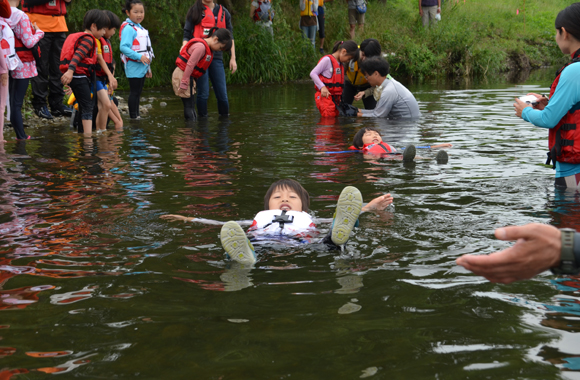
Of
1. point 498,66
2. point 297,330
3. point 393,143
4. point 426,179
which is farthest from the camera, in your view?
point 498,66

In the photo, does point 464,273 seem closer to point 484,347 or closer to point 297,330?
point 484,347

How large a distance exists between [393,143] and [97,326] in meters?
6.60

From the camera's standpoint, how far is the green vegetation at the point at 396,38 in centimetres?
1864

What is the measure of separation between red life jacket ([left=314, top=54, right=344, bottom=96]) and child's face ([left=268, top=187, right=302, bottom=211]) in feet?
23.5

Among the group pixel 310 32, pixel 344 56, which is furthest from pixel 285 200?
pixel 310 32

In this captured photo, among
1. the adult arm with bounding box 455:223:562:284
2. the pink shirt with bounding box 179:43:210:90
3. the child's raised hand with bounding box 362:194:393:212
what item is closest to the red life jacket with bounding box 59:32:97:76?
the pink shirt with bounding box 179:43:210:90

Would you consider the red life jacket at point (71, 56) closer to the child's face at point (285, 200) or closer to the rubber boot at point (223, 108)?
the rubber boot at point (223, 108)

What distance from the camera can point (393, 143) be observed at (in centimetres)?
903

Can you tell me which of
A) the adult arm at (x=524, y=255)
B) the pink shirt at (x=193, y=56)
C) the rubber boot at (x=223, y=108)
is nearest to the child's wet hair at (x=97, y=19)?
the pink shirt at (x=193, y=56)

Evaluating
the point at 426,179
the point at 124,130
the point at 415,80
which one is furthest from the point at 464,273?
the point at 415,80

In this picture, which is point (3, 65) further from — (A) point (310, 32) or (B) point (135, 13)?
(A) point (310, 32)

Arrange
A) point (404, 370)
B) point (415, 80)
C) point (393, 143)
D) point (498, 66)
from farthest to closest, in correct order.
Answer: point (498, 66) → point (415, 80) → point (393, 143) → point (404, 370)

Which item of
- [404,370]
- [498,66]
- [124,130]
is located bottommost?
[404,370]

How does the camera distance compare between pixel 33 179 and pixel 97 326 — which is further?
pixel 33 179
